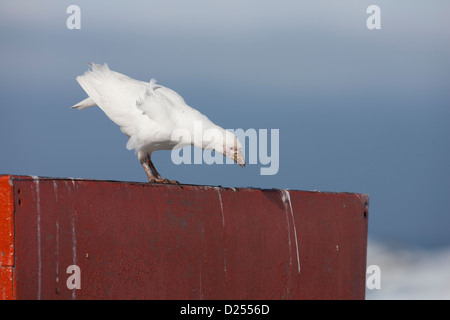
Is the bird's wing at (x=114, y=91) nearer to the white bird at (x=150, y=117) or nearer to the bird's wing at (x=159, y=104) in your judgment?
the white bird at (x=150, y=117)

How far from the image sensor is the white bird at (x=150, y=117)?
7836mm

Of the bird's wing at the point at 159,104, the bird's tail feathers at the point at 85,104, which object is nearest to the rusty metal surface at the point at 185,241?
the bird's wing at the point at 159,104

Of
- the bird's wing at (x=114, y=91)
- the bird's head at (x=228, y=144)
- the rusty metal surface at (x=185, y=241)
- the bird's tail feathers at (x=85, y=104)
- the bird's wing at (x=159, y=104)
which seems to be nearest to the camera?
the rusty metal surface at (x=185, y=241)

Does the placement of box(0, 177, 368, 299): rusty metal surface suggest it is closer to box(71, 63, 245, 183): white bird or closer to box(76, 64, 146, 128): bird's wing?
box(71, 63, 245, 183): white bird

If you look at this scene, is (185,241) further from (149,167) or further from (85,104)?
(85,104)

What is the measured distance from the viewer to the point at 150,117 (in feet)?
26.1

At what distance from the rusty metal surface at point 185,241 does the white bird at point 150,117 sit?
1.27 m

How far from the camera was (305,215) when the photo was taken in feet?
23.2

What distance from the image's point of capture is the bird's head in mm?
7797

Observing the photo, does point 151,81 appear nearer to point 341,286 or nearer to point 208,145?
point 208,145

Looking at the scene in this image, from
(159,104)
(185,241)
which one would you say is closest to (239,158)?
(159,104)

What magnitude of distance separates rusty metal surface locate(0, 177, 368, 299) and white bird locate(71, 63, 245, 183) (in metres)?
→ 1.27

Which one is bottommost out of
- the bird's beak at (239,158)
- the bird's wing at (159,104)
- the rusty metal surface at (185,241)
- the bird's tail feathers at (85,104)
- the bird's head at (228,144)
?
the rusty metal surface at (185,241)
